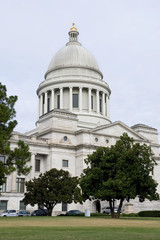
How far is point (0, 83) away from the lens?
35.6 m

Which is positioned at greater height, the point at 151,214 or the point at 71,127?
the point at 71,127

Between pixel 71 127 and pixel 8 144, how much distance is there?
35115mm

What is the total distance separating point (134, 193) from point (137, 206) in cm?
2623

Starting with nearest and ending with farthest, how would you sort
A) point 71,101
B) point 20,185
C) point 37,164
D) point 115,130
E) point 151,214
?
point 151,214, point 20,185, point 37,164, point 115,130, point 71,101

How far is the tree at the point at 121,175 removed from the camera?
3931 centimetres

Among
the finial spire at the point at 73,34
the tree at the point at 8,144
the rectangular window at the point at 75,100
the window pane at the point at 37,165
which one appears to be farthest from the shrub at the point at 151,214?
the finial spire at the point at 73,34

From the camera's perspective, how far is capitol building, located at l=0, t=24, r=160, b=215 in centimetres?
6284

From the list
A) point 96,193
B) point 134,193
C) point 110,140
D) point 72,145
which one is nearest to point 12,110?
point 96,193

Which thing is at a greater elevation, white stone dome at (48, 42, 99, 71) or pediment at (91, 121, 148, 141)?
white stone dome at (48, 42, 99, 71)

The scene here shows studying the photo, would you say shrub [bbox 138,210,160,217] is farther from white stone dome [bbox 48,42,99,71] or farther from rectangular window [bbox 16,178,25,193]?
white stone dome [bbox 48,42,99,71]

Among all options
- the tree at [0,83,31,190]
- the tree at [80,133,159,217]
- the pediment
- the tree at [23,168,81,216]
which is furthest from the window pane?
the tree at [0,83,31,190]

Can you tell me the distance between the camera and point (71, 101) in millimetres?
78375
